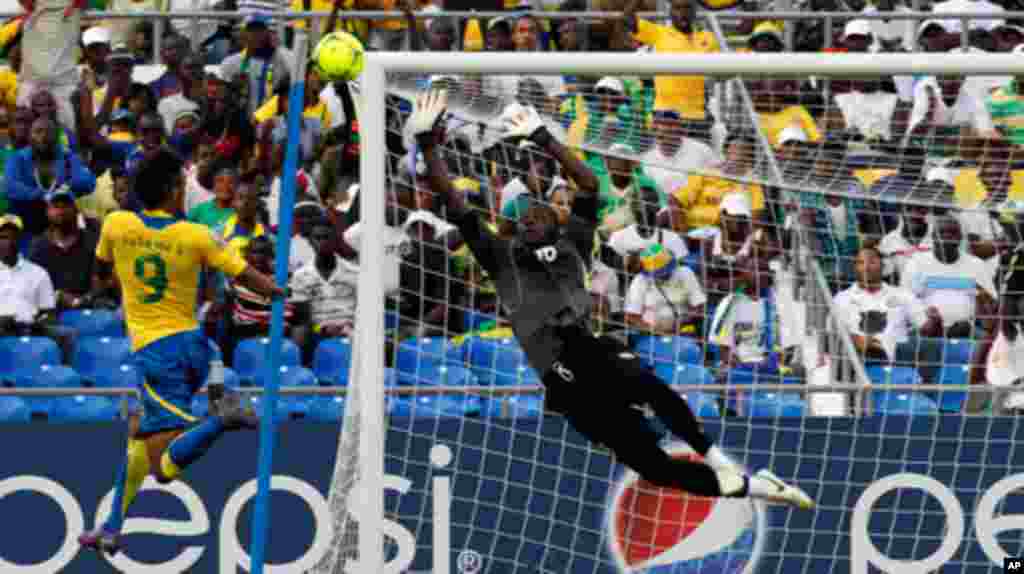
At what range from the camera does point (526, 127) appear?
9.95m

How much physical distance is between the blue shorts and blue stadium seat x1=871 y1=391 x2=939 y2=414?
13.2 ft

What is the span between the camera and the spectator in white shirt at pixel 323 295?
43.4 feet

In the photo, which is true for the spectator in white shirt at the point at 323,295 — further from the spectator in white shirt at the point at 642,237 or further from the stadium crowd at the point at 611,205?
the spectator in white shirt at the point at 642,237

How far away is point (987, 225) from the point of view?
13258 millimetres

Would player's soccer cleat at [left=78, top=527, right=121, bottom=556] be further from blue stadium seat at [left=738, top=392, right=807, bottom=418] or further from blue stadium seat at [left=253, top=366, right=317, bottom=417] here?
blue stadium seat at [left=738, top=392, right=807, bottom=418]

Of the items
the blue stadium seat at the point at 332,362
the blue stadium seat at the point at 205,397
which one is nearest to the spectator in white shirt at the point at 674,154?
the blue stadium seat at the point at 332,362

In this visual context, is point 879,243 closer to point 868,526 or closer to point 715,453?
point 868,526

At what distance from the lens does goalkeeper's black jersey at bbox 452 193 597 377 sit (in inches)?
400

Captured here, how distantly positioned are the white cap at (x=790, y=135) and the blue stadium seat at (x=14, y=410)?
5.00m

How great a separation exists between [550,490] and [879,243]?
263 centimetres

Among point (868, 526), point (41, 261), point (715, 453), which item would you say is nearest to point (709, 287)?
point (868, 526)

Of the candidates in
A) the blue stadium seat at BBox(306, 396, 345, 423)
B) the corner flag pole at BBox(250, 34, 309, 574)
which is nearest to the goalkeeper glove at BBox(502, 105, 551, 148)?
the corner flag pole at BBox(250, 34, 309, 574)

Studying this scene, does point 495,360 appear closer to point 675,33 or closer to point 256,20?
point 256,20

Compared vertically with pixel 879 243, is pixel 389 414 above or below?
below
